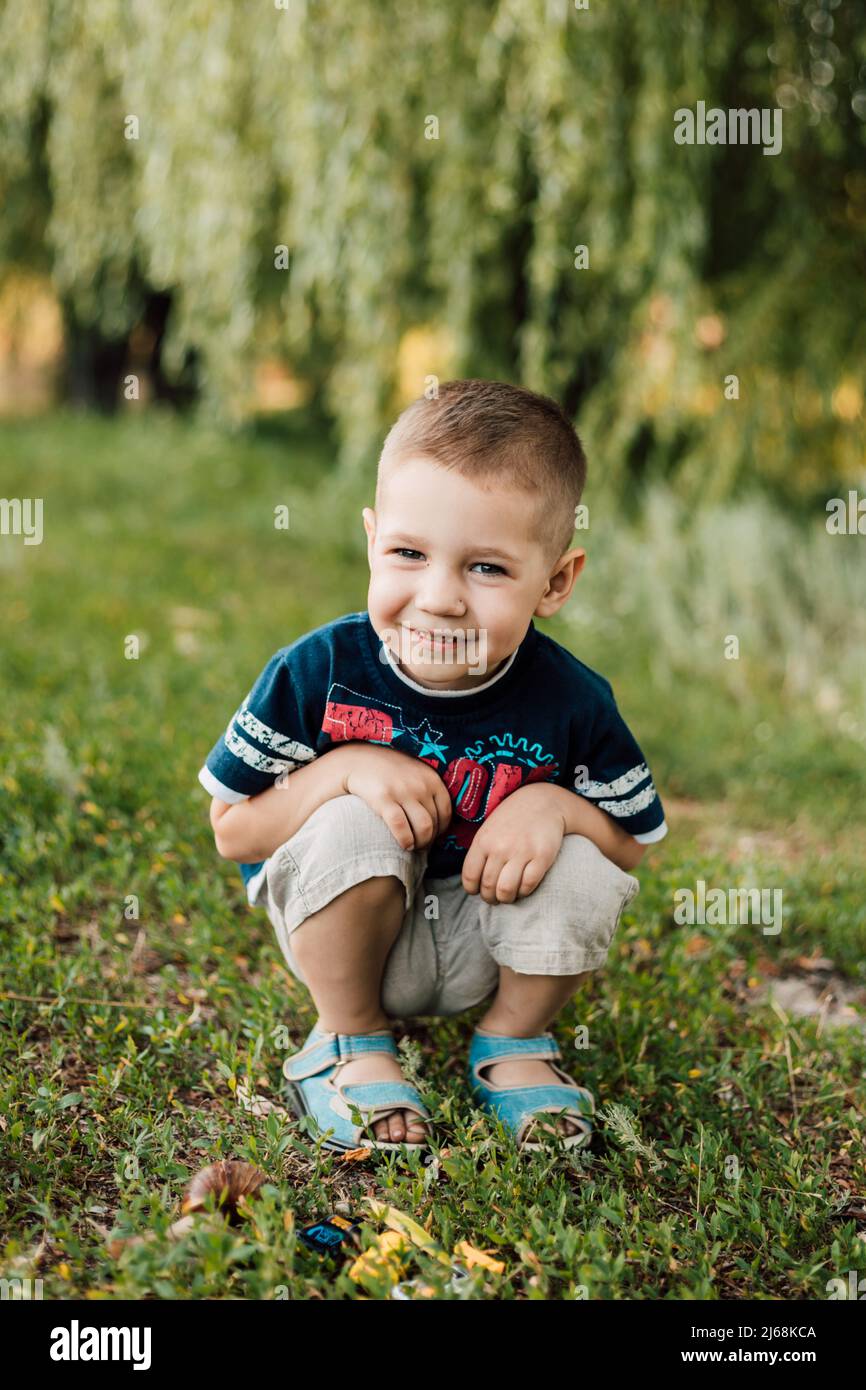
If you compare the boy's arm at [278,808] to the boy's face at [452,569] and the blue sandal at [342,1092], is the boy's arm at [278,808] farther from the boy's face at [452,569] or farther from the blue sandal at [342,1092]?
the blue sandal at [342,1092]

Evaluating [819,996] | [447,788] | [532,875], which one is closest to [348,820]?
[447,788]

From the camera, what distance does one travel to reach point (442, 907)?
2.05 m

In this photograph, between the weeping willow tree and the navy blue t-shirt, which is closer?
the navy blue t-shirt

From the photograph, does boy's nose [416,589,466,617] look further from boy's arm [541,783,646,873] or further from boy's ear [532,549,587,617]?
boy's arm [541,783,646,873]

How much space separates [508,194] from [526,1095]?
3.72 metres

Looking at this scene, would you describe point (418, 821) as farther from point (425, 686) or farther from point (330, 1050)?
point (330, 1050)

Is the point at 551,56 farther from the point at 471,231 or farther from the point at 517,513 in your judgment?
the point at 517,513

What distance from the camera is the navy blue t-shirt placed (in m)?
1.95

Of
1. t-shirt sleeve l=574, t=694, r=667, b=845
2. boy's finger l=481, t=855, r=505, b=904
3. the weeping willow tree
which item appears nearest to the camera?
boy's finger l=481, t=855, r=505, b=904

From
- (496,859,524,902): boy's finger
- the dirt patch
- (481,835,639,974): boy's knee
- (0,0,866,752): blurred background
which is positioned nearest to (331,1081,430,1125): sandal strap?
(481,835,639,974): boy's knee

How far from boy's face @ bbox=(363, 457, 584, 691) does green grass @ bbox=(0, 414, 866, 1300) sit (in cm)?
74

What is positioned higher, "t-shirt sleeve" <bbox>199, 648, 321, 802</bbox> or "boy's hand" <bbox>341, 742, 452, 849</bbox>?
"t-shirt sleeve" <bbox>199, 648, 321, 802</bbox>

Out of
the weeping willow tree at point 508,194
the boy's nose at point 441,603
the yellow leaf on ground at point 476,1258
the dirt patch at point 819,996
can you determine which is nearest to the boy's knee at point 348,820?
the boy's nose at point 441,603

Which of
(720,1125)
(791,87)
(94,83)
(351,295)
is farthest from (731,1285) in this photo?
(94,83)
